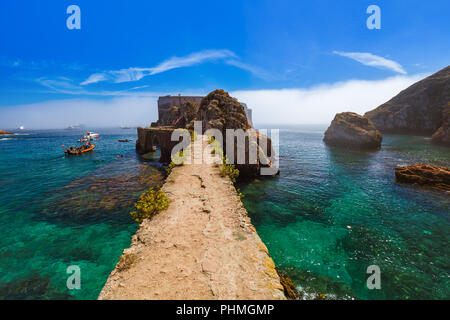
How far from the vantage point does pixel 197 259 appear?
4.52 metres

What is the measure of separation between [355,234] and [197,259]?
Answer: 29.6ft

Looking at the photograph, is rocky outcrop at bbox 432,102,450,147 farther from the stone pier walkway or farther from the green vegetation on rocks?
the green vegetation on rocks

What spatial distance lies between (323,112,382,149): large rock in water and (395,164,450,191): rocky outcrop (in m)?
24.2

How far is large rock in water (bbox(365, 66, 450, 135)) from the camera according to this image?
62656 millimetres

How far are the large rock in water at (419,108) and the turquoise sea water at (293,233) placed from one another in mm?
79725

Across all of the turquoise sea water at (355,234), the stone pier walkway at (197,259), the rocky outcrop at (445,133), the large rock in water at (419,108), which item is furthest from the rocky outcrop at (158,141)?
the large rock in water at (419,108)

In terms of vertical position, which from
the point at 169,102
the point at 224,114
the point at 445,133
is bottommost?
the point at 445,133

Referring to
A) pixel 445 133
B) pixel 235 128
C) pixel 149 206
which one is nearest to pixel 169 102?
pixel 235 128

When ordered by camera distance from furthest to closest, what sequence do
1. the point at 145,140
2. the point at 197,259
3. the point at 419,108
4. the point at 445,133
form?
the point at 419,108 < the point at 445,133 < the point at 145,140 < the point at 197,259

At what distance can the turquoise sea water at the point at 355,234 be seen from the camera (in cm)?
628

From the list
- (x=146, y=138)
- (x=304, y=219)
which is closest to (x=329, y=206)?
(x=304, y=219)

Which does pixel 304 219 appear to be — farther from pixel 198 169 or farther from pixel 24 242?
pixel 24 242

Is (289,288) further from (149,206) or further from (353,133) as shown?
(353,133)

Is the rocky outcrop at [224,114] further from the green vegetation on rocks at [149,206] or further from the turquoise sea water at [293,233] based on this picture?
the green vegetation on rocks at [149,206]
